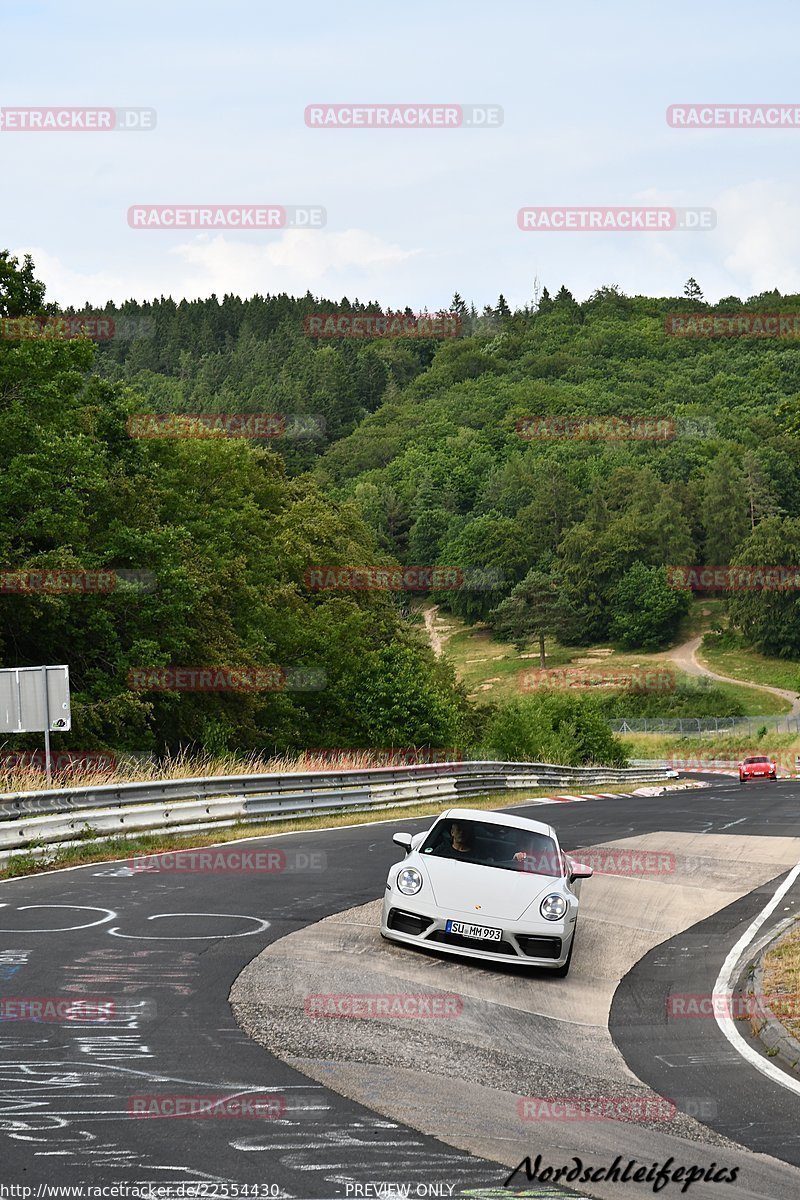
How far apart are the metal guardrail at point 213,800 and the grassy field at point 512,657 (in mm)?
100250

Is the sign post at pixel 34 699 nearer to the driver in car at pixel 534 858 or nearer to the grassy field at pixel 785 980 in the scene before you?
the driver in car at pixel 534 858

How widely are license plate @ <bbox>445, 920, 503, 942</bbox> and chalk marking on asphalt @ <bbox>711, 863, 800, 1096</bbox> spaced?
1868 millimetres

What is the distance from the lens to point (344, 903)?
1445cm

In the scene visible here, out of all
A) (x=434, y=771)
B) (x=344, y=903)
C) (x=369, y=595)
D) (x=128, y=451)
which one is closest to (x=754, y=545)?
(x=369, y=595)

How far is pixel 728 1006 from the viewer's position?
10930mm

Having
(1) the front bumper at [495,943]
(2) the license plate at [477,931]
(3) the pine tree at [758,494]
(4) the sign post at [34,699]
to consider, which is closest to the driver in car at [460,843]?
(1) the front bumper at [495,943]

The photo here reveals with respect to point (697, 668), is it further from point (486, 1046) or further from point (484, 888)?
point (486, 1046)

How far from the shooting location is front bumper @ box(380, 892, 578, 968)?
452 inches

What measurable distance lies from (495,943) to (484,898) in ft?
1.38

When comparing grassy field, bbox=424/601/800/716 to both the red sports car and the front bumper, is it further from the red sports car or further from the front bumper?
the front bumper

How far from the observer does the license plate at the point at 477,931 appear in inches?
451

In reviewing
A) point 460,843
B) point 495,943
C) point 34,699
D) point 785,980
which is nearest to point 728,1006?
point 785,980

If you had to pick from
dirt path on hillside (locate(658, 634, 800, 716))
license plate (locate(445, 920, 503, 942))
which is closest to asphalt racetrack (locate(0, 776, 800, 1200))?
license plate (locate(445, 920, 503, 942))

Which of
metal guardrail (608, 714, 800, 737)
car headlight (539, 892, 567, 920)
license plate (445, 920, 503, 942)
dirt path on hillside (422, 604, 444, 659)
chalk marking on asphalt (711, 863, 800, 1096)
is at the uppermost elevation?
car headlight (539, 892, 567, 920)
